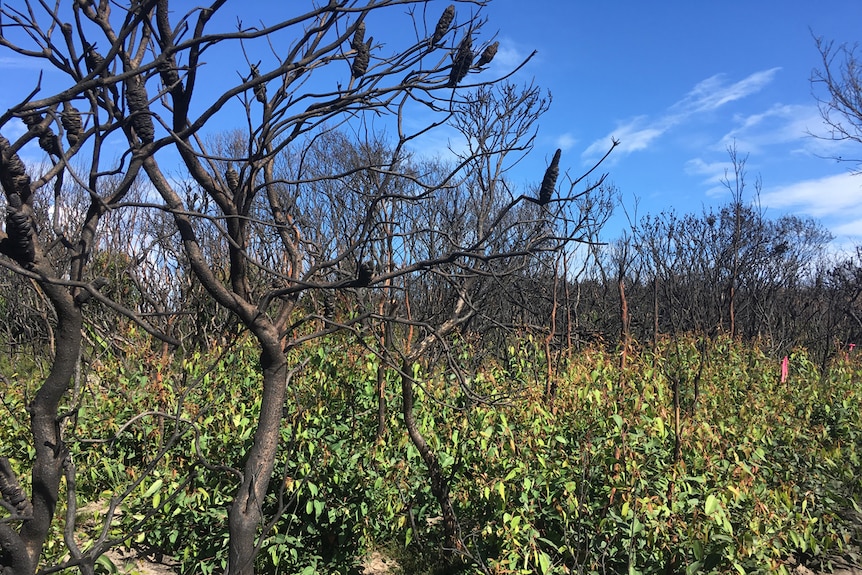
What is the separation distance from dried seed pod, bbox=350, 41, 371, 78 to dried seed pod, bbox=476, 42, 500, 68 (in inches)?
18.0

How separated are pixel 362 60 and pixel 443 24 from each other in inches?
13.9

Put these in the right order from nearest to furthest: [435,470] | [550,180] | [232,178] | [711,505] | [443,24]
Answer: [550,180] → [443,24] → [232,178] → [711,505] → [435,470]

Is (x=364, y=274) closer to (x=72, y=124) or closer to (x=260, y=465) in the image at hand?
(x=72, y=124)

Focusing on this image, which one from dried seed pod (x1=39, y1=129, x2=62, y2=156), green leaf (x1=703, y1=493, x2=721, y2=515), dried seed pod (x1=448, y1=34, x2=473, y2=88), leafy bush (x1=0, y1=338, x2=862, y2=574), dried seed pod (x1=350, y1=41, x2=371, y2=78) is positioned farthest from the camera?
leafy bush (x1=0, y1=338, x2=862, y2=574)

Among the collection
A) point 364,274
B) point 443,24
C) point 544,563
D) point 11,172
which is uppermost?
point 443,24

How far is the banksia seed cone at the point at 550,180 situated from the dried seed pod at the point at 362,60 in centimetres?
101

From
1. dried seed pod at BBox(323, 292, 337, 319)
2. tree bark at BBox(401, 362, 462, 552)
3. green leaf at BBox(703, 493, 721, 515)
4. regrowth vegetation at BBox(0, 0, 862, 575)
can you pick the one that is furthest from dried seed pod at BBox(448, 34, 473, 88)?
dried seed pod at BBox(323, 292, 337, 319)

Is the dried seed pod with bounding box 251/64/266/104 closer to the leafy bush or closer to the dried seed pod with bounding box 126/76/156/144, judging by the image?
the dried seed pod with bounding box 126/76/156/144

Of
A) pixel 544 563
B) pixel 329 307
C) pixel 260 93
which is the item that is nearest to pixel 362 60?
pixel 260 93

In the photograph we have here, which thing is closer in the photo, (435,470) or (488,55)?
(488,55)

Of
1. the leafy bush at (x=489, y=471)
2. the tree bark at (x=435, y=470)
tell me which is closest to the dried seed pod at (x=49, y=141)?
the leafy bush at (x=489, y=471)

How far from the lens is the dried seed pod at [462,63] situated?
6.91ft

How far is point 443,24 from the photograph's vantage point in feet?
7.50

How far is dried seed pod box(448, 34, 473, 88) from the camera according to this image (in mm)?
2107
